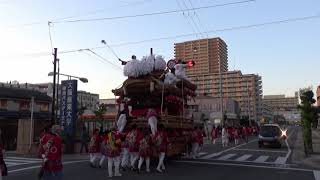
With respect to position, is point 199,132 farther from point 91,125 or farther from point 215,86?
point 215,86

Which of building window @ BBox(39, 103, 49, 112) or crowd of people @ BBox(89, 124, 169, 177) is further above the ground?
building window @ BBox(39, 103, 49, 112)

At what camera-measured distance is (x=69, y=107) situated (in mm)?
28703

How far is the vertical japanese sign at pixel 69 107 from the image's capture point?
2859 centimetres

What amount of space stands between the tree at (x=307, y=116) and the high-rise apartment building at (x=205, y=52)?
11391mm

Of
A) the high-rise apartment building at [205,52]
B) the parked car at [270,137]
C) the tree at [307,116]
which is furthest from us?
the high-rise apartment building at [205,52]

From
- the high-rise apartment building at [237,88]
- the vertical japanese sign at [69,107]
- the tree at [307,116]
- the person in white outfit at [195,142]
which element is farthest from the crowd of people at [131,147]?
the high-rise apartment building at [237,88]

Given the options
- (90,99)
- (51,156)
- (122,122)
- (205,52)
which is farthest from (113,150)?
(90,99)

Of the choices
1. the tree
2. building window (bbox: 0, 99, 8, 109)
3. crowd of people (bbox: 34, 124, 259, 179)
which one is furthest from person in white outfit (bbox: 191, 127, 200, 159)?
building window (bbox: 0, 99, 8, 109)

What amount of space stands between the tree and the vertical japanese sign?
47.9 ft

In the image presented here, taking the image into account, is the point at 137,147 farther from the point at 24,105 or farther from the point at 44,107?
the point at 44,107

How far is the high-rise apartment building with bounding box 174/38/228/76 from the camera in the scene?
44469mm

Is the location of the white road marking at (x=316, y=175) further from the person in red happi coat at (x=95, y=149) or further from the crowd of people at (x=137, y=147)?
the person in red happi coat at (x=95, y=149)

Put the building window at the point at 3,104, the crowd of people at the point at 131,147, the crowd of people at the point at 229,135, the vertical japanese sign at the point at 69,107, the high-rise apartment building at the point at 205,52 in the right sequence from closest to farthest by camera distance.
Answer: the crowd of people at the point at 131,147, the vertical japanese sign at the point at 69,107, the crowd of people at the point at 229,135, the high-rise apartment building at the point at 205,52, the building window at the point at 3,104

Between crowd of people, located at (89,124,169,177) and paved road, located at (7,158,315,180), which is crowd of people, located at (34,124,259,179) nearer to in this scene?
crowd of people, located at (89,124,169,177)
